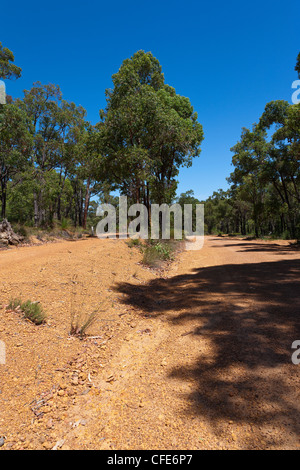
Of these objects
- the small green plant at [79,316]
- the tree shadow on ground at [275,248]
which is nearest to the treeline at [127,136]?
the tree shadow on ground at [275,248]

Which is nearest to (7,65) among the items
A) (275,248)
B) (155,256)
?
(155,256)

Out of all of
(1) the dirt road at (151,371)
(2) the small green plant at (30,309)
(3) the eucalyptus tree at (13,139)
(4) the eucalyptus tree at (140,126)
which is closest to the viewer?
(1) the dirt road at (151,371)

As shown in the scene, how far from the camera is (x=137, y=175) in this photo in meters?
15.2

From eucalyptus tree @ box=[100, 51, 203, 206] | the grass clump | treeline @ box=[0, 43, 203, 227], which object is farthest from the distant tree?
the grass clump

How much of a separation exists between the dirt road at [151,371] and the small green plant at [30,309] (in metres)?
0.13

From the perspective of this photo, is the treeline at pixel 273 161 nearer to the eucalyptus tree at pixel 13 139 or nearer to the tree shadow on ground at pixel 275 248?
the tree shadow on ground at pixel 275 248

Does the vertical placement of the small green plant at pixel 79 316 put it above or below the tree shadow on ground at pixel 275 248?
below

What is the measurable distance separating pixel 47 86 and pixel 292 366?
30.7 meters

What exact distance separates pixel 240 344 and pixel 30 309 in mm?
3241

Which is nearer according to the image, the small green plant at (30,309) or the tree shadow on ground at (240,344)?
the tree shadow on ground at (240,344)

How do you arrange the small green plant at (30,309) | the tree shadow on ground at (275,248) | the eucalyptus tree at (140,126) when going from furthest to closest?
the eucalyptus tree at (140,126) → the tree shadow on ground at (275,248) → the small green plant at (30,309)

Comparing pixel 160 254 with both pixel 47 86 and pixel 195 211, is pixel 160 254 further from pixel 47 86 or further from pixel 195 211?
pixel 195 211

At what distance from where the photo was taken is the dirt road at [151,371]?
201 cm
